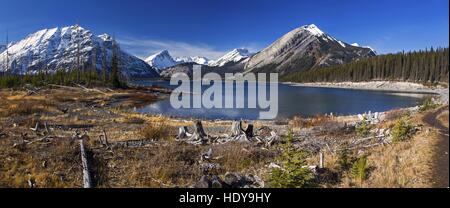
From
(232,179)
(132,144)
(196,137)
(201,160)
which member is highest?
(196,137)

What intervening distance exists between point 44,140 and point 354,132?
1949 cm

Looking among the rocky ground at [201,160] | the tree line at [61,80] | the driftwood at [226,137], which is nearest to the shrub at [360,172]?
the rocky ground at [201,160]

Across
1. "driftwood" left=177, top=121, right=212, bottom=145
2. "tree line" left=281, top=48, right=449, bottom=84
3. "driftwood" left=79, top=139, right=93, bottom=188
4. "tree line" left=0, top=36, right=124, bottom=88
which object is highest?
"tree line" left=281, top=48, right=449, bottom=84

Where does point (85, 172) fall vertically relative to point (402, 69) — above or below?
below

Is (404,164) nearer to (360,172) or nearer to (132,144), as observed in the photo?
(360,172)

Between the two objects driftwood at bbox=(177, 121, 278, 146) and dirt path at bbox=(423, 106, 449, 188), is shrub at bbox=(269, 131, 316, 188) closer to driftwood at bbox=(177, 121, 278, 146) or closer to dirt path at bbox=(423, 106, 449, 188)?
dirt path at bbox=(423, 106, 449, 188)

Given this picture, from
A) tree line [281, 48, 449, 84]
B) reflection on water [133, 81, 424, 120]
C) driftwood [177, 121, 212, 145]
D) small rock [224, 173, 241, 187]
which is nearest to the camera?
small rock [224, 173, 241, 187]

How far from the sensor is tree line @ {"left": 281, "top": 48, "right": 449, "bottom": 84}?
127 metres

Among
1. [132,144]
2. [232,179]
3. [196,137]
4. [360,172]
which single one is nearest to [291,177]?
[232,179]

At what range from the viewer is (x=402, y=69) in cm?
14788

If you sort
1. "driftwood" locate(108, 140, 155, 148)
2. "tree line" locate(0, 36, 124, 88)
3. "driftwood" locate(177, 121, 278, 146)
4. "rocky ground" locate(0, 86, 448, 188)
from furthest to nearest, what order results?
"tree line" locate(0, 36, 124, 88) < "driftwood" locate(177, 121, 278, 146) < "driftwood" locate(108, 140, 155, 148) < "rocky ground" locate(0, 86, 448, 188)

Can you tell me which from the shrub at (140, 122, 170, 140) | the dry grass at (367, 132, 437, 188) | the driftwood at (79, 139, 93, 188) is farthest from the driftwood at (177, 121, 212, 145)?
the dry grass at (367, 132, 437, 188)
